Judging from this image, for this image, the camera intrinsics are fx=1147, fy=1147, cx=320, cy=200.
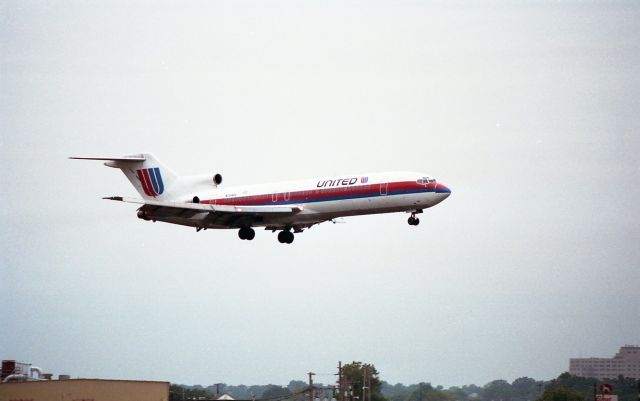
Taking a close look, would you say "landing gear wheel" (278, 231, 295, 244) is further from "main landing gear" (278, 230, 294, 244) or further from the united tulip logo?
the united tulip logo

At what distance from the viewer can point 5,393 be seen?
67.5 m

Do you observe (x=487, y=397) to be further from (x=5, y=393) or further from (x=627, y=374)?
(x=5, y=393)

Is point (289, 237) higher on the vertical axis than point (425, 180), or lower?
lower

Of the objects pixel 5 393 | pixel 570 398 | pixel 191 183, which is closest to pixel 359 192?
pixel 191 183

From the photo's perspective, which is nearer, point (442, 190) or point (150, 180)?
point (442, 190)

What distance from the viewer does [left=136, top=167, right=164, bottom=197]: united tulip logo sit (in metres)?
89.4

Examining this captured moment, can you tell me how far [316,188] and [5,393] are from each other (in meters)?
23.4

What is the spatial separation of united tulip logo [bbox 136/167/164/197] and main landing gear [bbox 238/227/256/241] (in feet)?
38.6

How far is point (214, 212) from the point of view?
3088 inches

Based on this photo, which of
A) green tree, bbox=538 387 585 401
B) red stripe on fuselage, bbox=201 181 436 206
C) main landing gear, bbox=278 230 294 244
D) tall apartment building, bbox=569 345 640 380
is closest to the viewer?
red stripe on fuselage, bbox=201 181 436 206

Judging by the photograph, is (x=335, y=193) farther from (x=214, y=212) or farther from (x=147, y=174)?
(x=147, y=174)

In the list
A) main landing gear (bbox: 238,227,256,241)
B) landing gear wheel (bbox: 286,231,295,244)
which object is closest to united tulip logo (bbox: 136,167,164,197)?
main landing gear (bbox: 238,227,256,241)

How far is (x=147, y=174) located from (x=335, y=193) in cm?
2124

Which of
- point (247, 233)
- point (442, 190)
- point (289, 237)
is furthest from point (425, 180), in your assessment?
point (247, 233)
